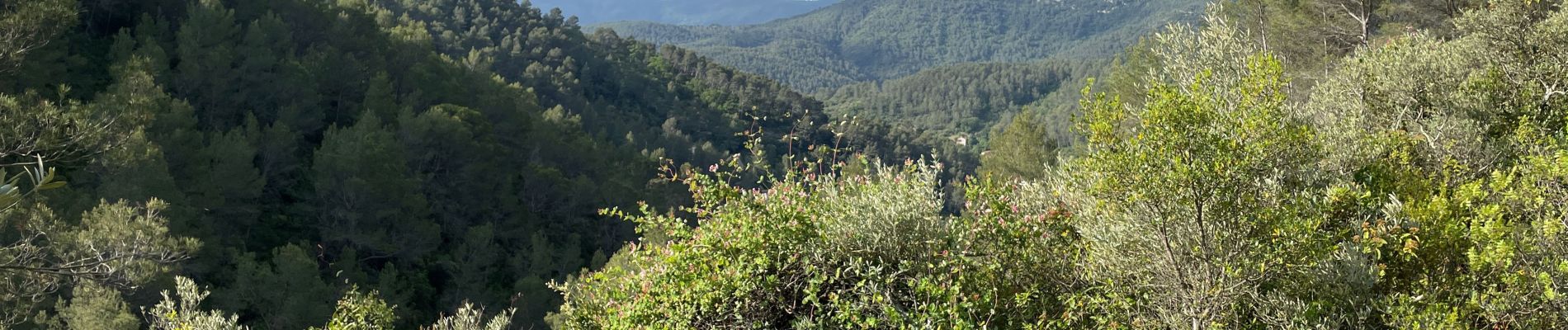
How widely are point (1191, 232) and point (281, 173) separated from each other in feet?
90.8

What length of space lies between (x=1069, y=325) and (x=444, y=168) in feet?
98.4

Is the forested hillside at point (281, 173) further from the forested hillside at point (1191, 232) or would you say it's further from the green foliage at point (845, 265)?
the forested hillside at point (1191, 232)

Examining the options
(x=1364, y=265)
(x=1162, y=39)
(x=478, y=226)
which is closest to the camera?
(x=1364, y=265)

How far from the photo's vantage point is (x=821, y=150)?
7.02 metres

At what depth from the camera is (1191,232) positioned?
561cm

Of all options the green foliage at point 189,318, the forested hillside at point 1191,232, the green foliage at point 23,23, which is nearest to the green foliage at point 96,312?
the green foliage at point 23,23

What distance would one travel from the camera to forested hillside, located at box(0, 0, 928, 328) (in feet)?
53.9

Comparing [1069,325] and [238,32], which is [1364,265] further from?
[238,32]

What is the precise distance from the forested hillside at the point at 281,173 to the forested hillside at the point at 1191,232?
1039mm

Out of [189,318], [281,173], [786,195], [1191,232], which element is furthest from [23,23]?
[1191,232]

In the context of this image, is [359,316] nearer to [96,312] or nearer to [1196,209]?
[1196,209]

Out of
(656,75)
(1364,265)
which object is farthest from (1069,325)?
(656,75)

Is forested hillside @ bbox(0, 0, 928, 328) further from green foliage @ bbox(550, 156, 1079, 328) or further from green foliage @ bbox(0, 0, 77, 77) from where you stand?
green foliage @ bbox(550, 156, 1079, 328)

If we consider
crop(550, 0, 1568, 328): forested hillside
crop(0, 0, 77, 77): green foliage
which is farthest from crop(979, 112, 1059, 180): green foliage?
crop(550, 0, 1568, 328): forested hillside
